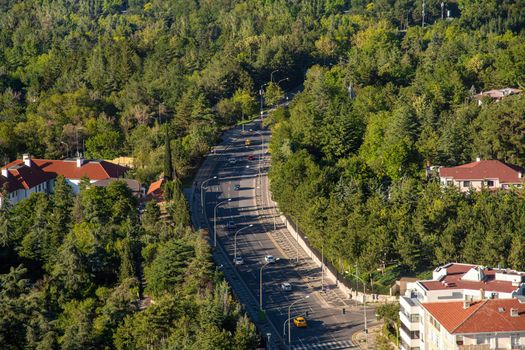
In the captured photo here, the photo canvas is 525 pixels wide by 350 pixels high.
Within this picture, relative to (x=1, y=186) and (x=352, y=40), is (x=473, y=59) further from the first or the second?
(x=1, y=186)

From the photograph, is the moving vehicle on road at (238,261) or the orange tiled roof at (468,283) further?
the moving vehicle on road at (238,261)

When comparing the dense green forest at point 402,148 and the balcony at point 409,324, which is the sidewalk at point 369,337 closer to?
the balcony at point 409,324

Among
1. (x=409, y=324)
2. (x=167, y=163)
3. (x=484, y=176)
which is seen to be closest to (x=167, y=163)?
(x=167, y=163)

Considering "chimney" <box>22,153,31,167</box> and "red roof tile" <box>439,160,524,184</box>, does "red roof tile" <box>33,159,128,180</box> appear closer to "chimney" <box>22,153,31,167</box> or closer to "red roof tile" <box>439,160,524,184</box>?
"chimney" <box>22,153,31,167</box>

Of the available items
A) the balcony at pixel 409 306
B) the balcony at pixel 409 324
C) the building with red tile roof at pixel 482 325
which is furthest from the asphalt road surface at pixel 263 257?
the building with red tile roof at pixel 482 325

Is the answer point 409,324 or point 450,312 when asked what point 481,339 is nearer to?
point 450,312

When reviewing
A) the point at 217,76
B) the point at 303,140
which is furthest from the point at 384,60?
the point at 303,140
